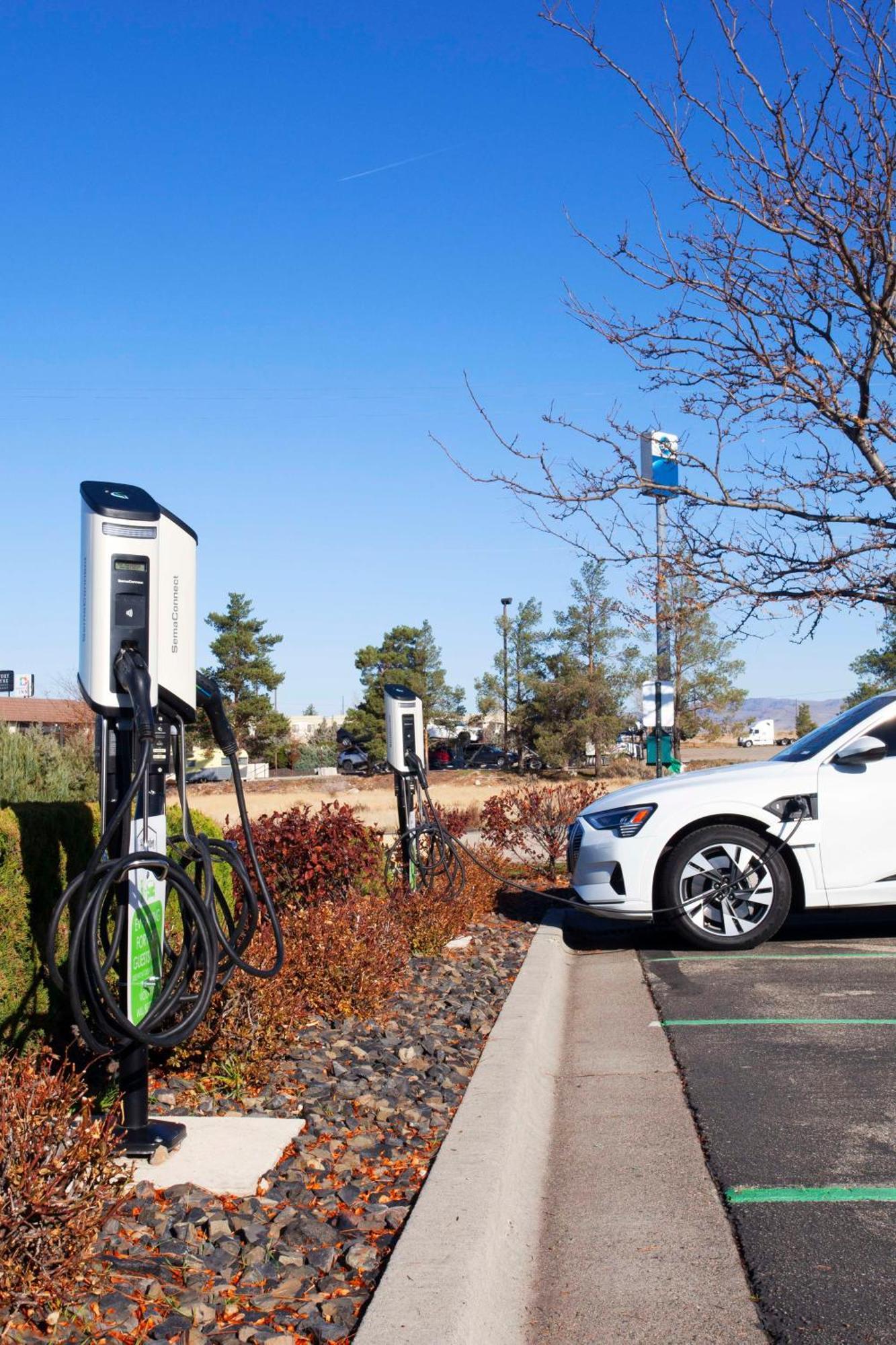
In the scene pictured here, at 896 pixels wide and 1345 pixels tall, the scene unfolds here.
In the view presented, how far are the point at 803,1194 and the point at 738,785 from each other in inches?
175

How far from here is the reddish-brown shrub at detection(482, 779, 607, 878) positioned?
1197 cm

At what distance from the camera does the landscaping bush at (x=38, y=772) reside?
398 inches

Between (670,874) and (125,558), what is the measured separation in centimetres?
511

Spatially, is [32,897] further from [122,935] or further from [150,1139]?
[150,1139]

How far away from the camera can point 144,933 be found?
3.98 m

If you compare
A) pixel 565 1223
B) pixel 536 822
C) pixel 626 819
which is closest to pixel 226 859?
pixel 565 1223

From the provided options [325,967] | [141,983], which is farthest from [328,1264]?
[325,967]

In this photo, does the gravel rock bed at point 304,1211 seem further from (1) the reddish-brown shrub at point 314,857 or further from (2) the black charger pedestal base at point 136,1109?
(1) the reddish-brown shrub at point 314,857

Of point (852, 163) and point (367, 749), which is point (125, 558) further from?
point (367, 749)

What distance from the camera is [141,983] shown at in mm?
3959

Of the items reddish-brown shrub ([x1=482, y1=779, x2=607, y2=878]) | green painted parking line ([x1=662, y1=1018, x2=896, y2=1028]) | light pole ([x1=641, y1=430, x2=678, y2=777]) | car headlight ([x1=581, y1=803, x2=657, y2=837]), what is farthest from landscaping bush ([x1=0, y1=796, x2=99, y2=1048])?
reddish-brown shrub ([x1=482, y1=779, x2=607, y2=878])

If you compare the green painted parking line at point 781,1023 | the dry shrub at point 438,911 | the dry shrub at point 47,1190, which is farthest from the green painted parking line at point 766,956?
the dry shrub at point 47,1190

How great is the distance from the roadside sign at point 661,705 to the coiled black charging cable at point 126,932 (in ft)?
35.9

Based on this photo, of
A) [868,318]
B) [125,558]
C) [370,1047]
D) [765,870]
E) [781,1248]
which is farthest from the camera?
[868,318]
